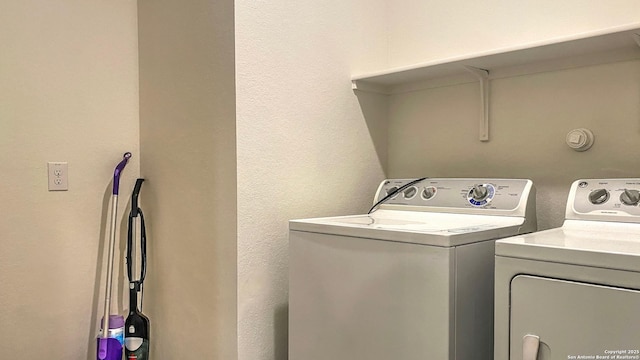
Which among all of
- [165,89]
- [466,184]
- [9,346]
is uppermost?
[165,89]

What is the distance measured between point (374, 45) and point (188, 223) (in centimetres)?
108

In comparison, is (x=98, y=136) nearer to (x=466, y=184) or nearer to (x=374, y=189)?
(x=374, y=189)

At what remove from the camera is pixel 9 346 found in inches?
74.1

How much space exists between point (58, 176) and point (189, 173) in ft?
1.86

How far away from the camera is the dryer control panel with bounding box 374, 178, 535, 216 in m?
1.63

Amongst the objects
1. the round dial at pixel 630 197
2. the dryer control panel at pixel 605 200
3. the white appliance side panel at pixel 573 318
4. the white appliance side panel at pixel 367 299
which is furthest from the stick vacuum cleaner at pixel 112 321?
the round dial at pixel 630 197

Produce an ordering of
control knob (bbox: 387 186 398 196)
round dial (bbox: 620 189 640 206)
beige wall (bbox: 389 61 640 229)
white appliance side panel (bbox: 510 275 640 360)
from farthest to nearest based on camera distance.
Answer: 1. control knob (bbox: 387 186 398 196)
2. beige wall (bbox: 389 61 640 229)
3. round dial (bbox: 620 189 640 206)
4. white appliance side panel (bbox: 510 275 640 360)

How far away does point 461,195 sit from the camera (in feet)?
5.74

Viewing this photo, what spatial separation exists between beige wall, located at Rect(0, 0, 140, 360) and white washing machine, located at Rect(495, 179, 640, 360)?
162cm

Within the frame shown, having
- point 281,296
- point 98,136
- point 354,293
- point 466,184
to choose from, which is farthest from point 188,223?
point 466,184

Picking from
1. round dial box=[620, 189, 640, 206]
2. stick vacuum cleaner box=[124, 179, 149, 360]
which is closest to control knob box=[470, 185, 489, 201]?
round dial box=[620, 189, 640, 206]

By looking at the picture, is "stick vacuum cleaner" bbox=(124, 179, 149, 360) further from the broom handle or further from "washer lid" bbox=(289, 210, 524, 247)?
"washer lid" bbox=(289, 210, 524, 247)

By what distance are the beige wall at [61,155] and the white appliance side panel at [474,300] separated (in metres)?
1.49

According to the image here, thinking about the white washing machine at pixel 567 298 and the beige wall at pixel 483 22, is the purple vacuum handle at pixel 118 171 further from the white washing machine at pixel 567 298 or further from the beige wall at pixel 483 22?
the white washing machine at pixel 567 298
